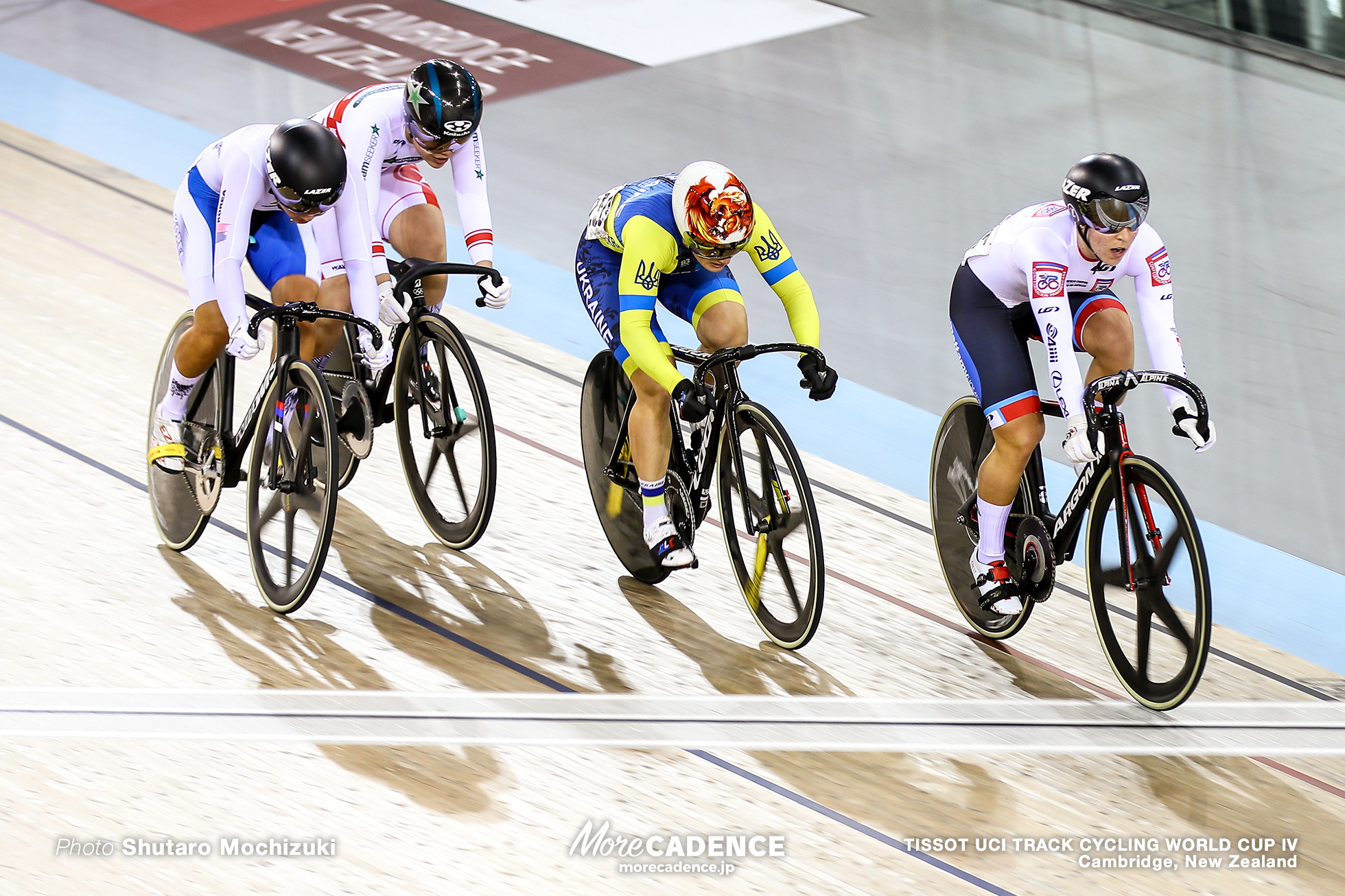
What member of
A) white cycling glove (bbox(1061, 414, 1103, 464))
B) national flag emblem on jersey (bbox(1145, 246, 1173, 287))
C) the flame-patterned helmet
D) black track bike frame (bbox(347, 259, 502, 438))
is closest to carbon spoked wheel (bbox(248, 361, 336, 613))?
black track bike frame (bbox(347, 259, 502, 438))

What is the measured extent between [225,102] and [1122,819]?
6.75 meters

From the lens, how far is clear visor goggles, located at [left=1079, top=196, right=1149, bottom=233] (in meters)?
3.57

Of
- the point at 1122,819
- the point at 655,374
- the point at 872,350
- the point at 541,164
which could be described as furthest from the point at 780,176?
the point at 1122,819

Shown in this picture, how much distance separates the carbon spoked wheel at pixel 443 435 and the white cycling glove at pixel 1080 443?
163cm

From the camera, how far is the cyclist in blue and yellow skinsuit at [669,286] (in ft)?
12.6

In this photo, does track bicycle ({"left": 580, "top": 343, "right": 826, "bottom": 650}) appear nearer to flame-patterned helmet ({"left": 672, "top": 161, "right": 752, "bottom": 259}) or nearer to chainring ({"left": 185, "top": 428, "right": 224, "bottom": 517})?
flame-patterned helmet ({"left": 672, "top": 161, "right": 752, "bottom": 259})

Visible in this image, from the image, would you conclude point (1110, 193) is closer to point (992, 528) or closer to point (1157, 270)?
point (1157, 270)

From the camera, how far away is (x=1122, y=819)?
3.55 m

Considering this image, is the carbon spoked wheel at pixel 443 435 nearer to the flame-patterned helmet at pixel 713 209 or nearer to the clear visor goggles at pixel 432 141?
the clear visor goggles at pixel 432 141

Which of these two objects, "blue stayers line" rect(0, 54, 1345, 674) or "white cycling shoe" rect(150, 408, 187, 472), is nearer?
"white cycling shoe" rect(150, 408, 187, 472)

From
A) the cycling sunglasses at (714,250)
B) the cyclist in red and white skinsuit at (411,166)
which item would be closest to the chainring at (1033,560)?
the cycling sunglasses at (714,250)

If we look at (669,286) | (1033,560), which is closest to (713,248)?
(669,286)

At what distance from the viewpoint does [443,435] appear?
14.9 ft

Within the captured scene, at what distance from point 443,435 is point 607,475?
19.9 inches
